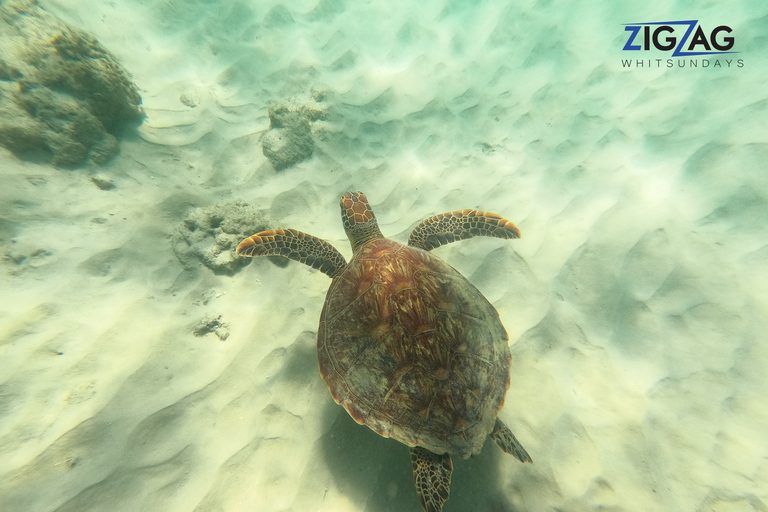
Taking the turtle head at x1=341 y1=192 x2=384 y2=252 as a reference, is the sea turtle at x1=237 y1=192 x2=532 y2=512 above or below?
below

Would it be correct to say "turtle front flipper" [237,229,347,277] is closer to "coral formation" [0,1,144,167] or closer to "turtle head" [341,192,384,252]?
"turtle head" [341,192,384,252]

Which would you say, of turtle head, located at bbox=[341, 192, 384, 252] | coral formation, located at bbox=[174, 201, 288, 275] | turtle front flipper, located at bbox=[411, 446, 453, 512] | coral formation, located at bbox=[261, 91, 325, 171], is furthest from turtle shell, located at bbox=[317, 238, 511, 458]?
coral formation, located at bbox=[261, 91, 325, 171]

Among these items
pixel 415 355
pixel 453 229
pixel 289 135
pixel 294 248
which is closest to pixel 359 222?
pixel 294 248

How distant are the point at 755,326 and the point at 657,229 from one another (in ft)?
3.88

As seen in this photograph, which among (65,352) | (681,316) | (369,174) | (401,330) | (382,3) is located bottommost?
(65,352)

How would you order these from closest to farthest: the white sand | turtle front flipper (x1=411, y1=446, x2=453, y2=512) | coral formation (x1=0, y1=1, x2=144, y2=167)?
1. turtle front flipper (x1=411, y1=446, x2=453, y2=512)
2. the white sand
3. coral formation (x1=0, y1=1, x2=144, y2=167)

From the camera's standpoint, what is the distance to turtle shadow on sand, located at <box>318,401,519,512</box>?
2.10 m

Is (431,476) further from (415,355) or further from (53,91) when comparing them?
(53,91)

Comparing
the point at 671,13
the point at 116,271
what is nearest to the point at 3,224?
the point at 116,271

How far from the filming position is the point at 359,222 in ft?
10.0

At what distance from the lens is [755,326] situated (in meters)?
2.46

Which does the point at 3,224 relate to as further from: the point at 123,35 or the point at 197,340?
the point at 123,35

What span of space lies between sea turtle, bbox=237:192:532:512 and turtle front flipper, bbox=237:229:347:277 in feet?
1.53

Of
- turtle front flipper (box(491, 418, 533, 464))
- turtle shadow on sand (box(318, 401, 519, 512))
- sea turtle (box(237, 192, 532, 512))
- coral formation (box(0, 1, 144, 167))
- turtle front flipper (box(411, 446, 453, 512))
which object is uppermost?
coral formation (box(0, 1, 144, 167))
